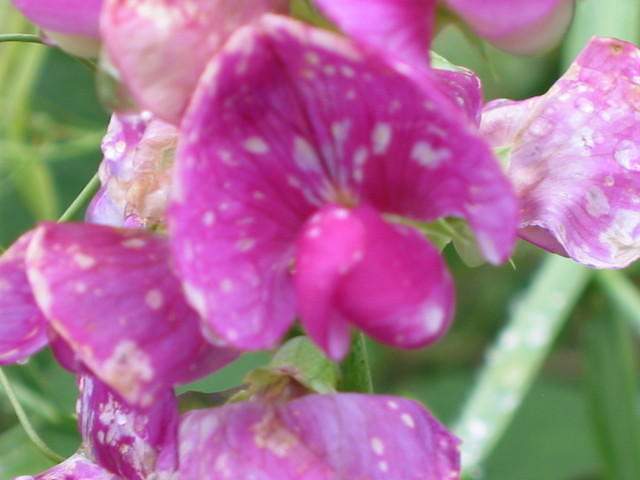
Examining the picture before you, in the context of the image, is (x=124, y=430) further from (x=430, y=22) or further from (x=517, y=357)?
(x=517, y=357)

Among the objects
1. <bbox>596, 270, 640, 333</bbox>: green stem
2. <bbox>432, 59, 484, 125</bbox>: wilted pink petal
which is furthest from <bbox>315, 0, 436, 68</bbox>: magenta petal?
<bbox>596, 270, 640, 333</bbox>: green stem

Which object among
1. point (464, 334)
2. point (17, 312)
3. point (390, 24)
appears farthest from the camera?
point (464, 334)

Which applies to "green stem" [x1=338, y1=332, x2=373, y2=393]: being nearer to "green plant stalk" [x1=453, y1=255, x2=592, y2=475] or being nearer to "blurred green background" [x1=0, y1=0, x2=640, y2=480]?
"blurred green background" [x1=0, y1=0, x2=640, y2=480]

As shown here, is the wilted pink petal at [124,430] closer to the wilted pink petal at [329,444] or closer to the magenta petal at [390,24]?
the wilted pink petal at [329,444]

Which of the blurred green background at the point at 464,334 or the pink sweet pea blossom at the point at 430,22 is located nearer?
A: the pink sweet pea blossom at the point at 430,22

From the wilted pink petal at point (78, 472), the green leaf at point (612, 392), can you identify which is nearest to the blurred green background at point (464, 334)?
the green leaf at point (612, 392)

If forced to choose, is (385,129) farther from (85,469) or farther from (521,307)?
(521,307)

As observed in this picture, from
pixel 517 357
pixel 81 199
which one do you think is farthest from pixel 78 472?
pixel 517 357
